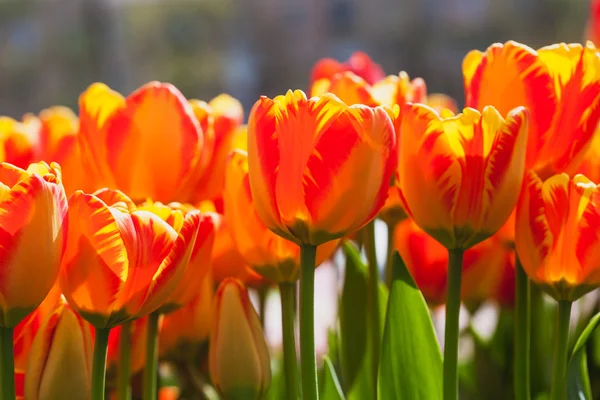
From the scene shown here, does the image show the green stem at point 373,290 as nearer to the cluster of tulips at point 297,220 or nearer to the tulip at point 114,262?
the cluster of tulips at point 297,220

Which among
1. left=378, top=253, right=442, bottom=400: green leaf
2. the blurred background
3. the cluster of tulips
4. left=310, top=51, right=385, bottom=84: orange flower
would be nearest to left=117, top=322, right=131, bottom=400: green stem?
the cluster of tulips

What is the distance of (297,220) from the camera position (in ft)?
0.98

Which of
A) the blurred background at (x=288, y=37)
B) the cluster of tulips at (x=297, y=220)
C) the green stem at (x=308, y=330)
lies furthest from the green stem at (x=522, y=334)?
the blurred background at (x=288, y=37)

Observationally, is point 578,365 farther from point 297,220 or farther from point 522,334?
point 297,220

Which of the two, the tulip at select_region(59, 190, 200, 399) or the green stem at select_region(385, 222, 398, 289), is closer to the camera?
the tulip at select_region(59, 190, 200, 399)

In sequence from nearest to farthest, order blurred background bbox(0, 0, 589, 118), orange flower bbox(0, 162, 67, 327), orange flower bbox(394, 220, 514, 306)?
orange flower bbox(0, 162, 67, 327), orange flower bbox(394, 220, 514, 306), blurred background bbox(0, 0, 589, 118)

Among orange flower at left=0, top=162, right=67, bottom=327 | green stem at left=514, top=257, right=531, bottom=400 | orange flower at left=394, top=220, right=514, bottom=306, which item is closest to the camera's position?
orange flower at left=0, top=162, right=67, bottom=327

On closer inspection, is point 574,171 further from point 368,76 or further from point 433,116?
point 368,76

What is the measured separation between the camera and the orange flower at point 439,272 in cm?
47

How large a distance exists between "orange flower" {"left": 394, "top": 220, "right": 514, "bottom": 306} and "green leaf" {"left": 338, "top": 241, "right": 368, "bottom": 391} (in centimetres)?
6

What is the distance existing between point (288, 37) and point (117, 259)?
4.67m

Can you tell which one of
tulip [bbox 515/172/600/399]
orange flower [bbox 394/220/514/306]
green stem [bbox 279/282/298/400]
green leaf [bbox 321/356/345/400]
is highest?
tulip [bbox 515/172/600/399]

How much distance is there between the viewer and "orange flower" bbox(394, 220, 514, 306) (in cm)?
47

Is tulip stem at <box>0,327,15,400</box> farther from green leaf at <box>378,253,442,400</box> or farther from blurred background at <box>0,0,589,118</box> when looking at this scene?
blurred background at <box>0,0,589,118</box>
